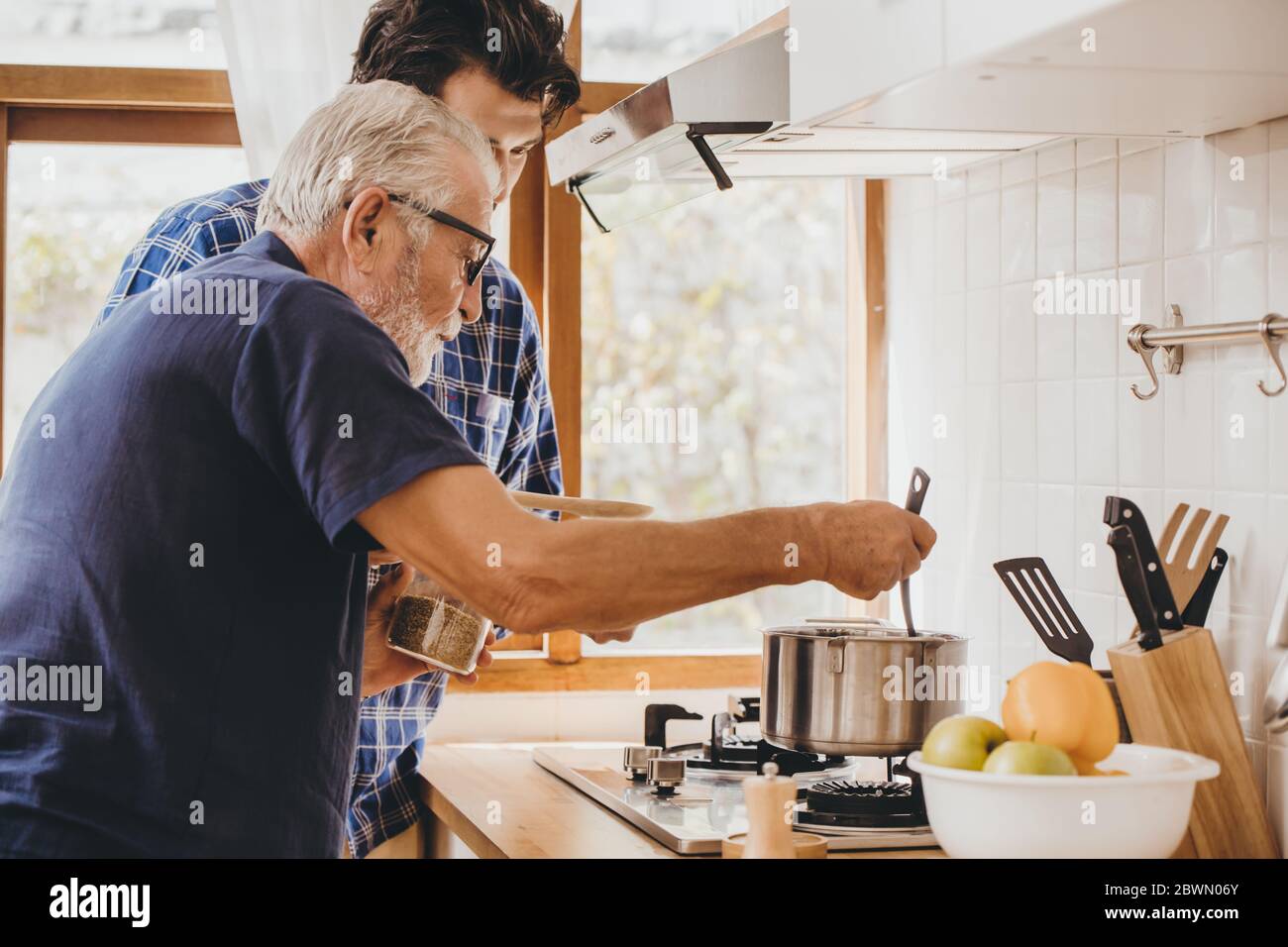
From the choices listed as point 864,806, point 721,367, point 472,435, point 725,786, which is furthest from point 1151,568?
point 721,367

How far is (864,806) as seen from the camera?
1504 millimetres

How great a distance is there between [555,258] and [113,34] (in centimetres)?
80

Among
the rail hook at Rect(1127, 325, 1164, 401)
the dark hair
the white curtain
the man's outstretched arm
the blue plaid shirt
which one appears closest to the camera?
the man's outstretched arm

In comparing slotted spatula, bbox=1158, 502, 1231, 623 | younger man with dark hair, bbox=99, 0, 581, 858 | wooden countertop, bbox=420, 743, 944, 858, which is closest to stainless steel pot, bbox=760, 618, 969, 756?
wooden countertop, bbox=420, 743, 944, 858

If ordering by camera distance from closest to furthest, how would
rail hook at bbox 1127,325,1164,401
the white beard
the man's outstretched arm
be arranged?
the man's outstretched arm < the white beard < rail hook at bbox 1127,325,1164,401

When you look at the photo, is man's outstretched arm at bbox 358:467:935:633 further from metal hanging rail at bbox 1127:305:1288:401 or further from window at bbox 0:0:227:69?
window at bbox 0:0:227:69

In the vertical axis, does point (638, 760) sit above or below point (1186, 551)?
below

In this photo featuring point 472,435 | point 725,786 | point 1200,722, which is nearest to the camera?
point 1200,722

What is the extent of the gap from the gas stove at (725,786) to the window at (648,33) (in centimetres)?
112

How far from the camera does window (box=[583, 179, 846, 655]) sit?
94.6 inches

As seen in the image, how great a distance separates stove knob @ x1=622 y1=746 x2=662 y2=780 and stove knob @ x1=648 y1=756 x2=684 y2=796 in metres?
0.08

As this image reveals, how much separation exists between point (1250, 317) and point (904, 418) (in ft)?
3.08

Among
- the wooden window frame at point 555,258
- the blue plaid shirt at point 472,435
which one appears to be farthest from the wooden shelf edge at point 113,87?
the blue plaid shirt at point 472,435

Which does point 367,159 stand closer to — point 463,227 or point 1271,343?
point 463,227
